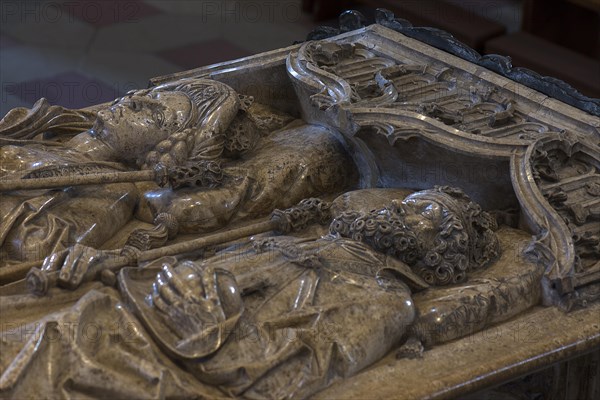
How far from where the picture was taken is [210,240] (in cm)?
386

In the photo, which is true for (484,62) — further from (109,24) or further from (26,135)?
(109,24)

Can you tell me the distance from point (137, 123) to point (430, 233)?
1056mm

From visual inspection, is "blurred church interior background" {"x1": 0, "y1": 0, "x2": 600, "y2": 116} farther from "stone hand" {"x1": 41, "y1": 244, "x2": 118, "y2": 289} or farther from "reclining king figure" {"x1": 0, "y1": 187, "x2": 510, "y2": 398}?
"stone hand" {"x1": 41, "y1": 244, "x2": 118, "y2": 289}

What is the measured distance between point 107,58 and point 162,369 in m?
4.59

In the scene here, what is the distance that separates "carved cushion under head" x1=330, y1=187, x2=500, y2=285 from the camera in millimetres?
3713

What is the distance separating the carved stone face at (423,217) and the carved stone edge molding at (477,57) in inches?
36.5

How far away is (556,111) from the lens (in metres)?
4.41

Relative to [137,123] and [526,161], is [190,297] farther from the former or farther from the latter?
[526,161]

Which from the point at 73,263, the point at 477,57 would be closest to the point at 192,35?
the point at 477,57

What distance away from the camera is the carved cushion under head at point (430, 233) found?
3713 millimetres

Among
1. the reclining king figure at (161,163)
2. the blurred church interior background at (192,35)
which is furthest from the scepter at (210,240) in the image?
the blurred church interior background at (192,35)

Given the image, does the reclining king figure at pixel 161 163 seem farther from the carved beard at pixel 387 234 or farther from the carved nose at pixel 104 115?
the carved beard at pixel 387 234

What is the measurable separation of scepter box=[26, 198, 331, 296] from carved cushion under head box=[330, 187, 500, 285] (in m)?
0.20

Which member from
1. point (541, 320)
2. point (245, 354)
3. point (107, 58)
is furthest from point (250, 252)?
point (107, 58)
